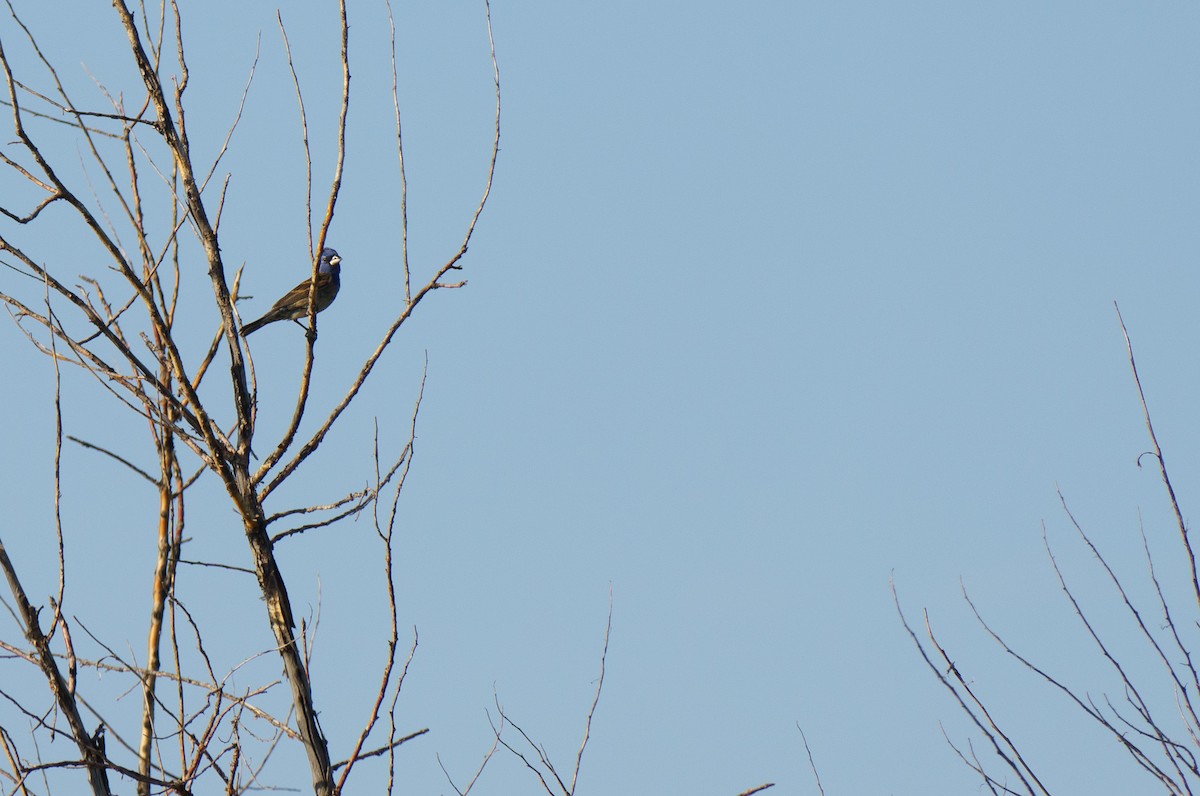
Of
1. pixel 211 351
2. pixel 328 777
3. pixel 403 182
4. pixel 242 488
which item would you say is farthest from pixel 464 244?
pixel 328 777

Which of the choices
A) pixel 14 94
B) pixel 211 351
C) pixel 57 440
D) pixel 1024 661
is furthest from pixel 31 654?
pixel 1024 661

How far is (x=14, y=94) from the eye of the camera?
125 inches

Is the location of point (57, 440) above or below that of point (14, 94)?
below

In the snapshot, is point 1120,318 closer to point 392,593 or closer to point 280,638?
point 392,593

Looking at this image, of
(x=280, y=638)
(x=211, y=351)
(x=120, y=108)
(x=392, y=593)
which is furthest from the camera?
(x=120, y=108)

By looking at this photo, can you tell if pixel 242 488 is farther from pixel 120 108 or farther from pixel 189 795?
pixel 120 108

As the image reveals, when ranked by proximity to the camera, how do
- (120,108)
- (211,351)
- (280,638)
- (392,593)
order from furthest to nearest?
(120,108), (211,351), (280,638), (392,593)

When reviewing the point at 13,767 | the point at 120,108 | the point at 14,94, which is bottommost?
the point at 13,767

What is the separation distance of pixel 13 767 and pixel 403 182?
1698 millimetres

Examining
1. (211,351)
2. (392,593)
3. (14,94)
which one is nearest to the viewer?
(392,593)

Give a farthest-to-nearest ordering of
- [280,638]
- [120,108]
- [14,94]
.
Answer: [120,108] → [14,94] → [280,638]

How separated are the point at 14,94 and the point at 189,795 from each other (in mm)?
1812

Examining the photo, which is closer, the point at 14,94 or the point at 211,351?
the point at 14,94

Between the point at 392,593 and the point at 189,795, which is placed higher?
the point at 392,593
